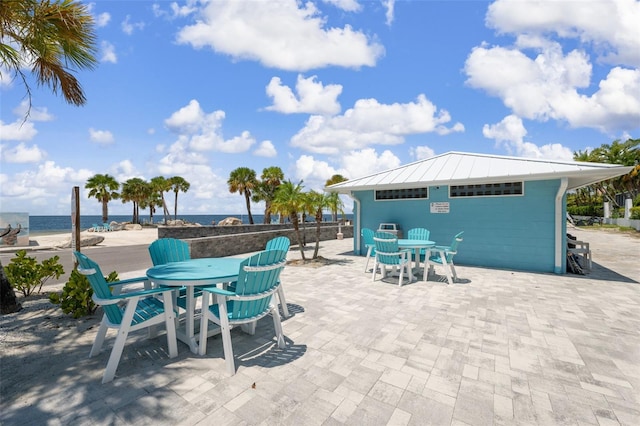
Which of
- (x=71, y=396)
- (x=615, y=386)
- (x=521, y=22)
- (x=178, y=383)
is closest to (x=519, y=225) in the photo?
(x=521, y=22)

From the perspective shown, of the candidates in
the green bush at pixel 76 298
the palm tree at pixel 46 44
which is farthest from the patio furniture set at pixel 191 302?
the palm tree at pixel 46 44

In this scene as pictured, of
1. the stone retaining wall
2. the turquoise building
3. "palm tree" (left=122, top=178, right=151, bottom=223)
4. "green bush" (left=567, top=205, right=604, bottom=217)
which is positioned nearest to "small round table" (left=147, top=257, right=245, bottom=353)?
the stone retaining wall

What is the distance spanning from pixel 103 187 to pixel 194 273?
3751 cm

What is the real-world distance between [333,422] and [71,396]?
7.42 ft

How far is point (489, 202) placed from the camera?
29.1 feet

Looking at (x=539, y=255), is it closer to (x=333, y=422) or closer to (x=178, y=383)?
(x=333, y=422)

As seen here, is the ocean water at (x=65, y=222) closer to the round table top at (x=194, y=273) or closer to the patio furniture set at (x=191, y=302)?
the round table top at (x=194, y=273)

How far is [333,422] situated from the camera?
2219 millimetres

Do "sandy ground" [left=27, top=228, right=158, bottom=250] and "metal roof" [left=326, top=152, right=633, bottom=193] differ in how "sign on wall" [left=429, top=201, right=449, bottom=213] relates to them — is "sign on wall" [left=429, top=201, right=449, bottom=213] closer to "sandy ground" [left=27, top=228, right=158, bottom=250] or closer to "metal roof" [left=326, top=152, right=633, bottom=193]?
"metal roof" [left=326, top=152, right=633, bottom=193]

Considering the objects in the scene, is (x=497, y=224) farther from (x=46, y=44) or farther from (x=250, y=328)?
(x=46, y=44)

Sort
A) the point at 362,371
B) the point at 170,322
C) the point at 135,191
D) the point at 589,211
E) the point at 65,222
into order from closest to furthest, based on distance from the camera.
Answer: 1. the point at 362,371
2. the point at 170,322
3. the point at 589,211
4. the point at 135,191
5. the point at 65,222

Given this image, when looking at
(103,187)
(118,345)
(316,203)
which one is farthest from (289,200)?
(103,187)

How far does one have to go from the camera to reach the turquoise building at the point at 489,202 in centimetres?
784

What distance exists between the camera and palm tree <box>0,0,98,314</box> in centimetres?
401
